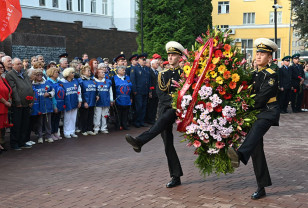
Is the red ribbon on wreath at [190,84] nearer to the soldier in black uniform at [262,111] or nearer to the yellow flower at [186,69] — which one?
the yellow flower at [186,69]

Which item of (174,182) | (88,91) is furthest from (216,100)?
(88,91)

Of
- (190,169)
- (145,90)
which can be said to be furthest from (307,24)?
(190,169)

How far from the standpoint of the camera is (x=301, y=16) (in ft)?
107

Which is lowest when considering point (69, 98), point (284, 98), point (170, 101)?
point (284, 98)

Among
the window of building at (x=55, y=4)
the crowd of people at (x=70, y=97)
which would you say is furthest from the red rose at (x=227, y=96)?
the window of building at (x=55, y=4)

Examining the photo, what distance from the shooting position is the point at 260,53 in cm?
630

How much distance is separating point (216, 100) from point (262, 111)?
72cm

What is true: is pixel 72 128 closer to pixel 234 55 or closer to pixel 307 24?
pixel 234 55

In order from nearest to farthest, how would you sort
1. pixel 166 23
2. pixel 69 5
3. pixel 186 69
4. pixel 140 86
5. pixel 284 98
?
pixel 186 69
pixel 140 86
pixel 284 98
pixel 166 23
pixel 69 5

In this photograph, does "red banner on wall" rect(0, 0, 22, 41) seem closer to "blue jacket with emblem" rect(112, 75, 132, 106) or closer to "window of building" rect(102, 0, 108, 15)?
"blue jacket with emblem" rect(112, 75, 132, 106)

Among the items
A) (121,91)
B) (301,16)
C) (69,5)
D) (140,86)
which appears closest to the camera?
(121,91)

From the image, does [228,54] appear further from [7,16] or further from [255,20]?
[255,20]

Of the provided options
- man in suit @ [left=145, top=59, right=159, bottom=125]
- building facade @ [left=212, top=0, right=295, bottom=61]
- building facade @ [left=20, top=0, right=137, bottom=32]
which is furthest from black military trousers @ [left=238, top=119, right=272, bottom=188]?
building facade @ [left=212, top=0, right=295, bottom=61]

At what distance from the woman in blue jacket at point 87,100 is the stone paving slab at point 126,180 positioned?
5.49 feet
